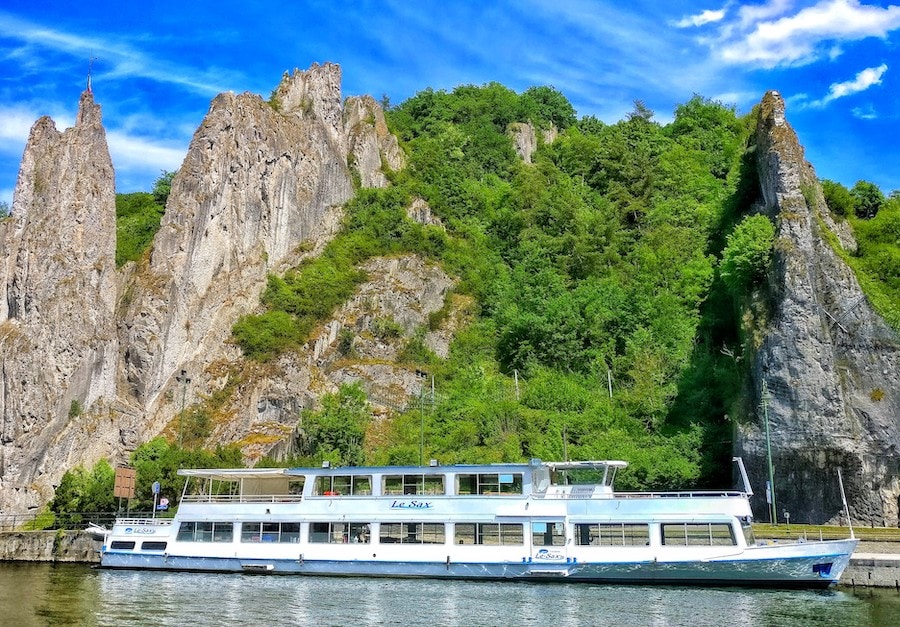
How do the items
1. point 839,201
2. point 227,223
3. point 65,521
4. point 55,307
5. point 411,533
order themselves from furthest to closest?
point 227,223
point 55,307
point 839,201
point 65,521
point 411,533

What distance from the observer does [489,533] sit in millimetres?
42812

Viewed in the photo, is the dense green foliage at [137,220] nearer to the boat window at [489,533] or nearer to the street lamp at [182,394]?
the street lamp at [182,394]

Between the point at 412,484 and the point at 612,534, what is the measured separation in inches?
407

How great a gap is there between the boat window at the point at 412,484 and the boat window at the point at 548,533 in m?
5.20

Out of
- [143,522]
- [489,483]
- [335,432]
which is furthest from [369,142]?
[489,483]

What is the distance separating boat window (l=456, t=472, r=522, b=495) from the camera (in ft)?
142

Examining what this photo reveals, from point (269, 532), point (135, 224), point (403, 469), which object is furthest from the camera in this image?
point (135, 224)

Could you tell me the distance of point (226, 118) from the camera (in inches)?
3676

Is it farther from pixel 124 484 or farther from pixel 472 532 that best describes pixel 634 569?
pixel 124 484

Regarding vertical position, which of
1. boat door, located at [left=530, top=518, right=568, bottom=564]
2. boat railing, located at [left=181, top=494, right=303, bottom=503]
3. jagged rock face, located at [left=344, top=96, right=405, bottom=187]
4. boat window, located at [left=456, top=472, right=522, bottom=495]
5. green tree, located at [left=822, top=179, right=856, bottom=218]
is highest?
jagged rock face, located at [left=344, top=96, right=405, bottom=187]

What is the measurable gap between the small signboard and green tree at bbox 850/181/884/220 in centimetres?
6589

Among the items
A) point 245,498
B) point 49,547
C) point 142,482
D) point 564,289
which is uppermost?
point 564,289

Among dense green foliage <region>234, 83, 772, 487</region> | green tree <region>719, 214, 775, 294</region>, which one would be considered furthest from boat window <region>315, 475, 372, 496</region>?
green tree <region>719, 214, 775, 294</region>

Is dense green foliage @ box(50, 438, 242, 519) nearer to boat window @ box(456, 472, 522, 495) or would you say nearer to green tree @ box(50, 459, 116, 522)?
green tree @ box(50, 459, 116, 522)
